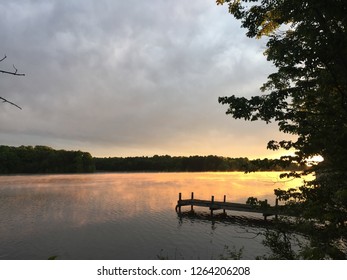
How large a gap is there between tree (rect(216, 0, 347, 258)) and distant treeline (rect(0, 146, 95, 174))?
151866 millimetres

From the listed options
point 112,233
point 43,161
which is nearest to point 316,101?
point 112,233

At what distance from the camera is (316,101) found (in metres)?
9.01

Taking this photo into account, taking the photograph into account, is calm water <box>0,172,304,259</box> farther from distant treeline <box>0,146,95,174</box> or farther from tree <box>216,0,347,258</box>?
distant treeline <box>0,146,95,174</box>

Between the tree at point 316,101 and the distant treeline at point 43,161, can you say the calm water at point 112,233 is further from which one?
the distant treeline at point 43,161

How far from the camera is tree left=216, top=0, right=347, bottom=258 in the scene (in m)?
7.19

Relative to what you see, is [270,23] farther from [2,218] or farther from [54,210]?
[54,210]

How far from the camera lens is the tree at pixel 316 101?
283 inches

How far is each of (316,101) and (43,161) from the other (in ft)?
518

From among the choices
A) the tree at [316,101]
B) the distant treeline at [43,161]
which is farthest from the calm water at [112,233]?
the distant treeline at [43,161]

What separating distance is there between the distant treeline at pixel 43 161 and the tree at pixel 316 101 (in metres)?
152

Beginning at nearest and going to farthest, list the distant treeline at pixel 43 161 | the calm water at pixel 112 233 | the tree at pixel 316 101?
the tree at pixel 316 101 < the calm water at pixel 112 233 < the distant treeline at pixel 43 161

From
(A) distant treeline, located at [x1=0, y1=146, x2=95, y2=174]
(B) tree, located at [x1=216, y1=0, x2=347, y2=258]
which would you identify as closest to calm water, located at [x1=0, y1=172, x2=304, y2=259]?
(B) tree, located at [x1=216, y1=0, x2=347, y2=258]

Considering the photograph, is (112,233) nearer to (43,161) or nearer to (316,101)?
(316,101)
